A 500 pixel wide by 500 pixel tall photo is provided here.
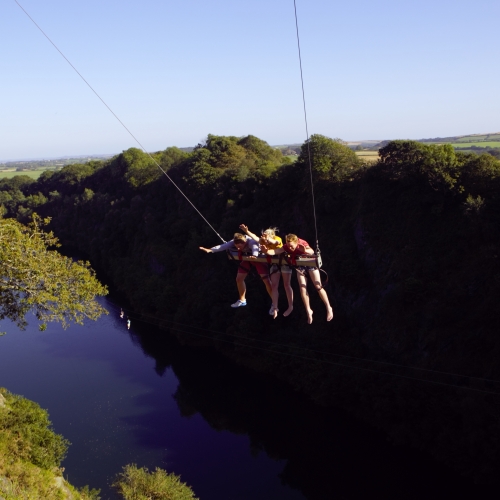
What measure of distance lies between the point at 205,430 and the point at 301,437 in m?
4.96

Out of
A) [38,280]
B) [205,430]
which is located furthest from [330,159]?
[38,280]

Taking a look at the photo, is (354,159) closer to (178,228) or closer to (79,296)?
(178,228)

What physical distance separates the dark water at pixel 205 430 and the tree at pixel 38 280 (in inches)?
376

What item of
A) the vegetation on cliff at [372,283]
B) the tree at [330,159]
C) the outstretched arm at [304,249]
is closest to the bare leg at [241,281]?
the outstretched arm at [304,249]

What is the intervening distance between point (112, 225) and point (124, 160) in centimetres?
1319

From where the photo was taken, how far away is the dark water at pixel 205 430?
2185 cm

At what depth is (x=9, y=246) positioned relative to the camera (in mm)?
14641

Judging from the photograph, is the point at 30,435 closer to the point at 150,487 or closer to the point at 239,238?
the point at 150,487

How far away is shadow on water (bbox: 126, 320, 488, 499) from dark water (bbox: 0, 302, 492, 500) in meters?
0.05

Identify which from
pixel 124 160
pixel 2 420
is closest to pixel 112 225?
pixel 124 160

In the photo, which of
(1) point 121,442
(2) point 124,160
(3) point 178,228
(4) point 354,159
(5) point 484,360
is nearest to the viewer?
(5) point 484,360

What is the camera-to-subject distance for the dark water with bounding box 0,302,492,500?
2185cm

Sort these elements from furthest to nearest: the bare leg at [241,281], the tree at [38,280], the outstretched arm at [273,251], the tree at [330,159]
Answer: the tree at [330,159], the tree at [38,280], the bare leg at [241,281], the outstretched arm at [273,251]

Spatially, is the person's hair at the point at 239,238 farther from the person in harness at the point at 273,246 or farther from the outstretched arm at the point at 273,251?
the outstretched arm at the point at 273,251
